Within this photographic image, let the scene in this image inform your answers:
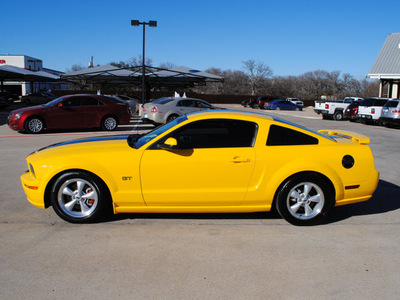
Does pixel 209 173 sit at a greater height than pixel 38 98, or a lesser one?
lesser

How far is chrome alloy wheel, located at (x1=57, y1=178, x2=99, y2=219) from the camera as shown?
4.64 meters

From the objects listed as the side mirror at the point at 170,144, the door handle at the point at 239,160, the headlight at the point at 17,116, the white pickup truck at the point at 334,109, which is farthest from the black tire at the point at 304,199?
the white pickup truck at the point at 334,109

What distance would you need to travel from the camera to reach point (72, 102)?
14758 mm

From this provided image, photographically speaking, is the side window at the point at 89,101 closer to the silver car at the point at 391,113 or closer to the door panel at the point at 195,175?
the door panel at the point at 195,175

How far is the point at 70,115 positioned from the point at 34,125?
4.39ft

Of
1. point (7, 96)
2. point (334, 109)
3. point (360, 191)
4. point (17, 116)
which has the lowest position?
point (360, 191)

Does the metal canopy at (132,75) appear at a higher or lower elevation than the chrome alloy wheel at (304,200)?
higher

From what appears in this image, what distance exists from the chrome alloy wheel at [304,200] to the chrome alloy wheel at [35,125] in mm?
11896

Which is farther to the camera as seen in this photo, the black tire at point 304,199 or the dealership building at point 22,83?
the dealership building at point 22,83

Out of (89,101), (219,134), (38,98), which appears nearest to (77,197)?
(219,134)

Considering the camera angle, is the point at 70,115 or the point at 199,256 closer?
the point at 199,256

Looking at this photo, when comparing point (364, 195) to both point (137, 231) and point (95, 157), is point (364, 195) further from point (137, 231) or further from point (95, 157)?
point (95, 157)

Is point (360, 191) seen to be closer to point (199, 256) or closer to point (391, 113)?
point (199, 256)

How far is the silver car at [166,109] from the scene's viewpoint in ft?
55.2
